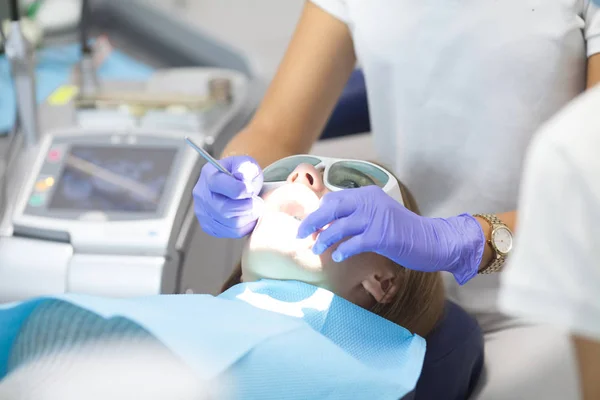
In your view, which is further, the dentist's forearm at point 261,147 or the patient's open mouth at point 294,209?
the dentist's forearm at point 261,147

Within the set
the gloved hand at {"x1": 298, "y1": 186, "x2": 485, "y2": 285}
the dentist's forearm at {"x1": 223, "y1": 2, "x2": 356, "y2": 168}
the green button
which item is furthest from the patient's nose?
the green button

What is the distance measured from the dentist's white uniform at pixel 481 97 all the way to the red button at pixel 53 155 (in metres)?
0.55

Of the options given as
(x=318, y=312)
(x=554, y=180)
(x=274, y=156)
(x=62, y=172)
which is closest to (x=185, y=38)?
(x=62, y=172)

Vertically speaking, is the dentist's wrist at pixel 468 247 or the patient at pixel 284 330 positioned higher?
the dentist's wrist at pixel 468 247

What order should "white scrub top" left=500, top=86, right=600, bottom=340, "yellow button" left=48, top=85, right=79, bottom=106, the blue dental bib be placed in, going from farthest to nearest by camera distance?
"yellow button" left=48, top=85, right=79, bottom=106, the blue dental bib, "white scrub top" left=500, top=86, right=600, bottom=340

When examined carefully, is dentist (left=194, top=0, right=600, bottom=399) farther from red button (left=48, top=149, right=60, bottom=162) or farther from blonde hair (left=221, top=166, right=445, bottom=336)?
red button (left=48, top=149, right=60, bottom=162)

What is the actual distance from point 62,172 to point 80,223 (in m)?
0.12

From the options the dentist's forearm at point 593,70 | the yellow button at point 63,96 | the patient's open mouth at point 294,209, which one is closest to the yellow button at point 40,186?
the yellow button at point 63,96

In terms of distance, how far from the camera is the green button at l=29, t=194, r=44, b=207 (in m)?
1.22

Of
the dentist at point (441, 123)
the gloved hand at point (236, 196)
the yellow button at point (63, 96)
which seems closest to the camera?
the dentist at point (441, 123)

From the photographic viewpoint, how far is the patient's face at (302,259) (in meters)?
0.82

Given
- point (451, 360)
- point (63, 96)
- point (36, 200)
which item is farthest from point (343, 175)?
point (63, 96)

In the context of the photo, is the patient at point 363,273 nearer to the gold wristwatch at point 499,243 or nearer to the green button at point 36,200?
the gold wristwatch at point 499,243

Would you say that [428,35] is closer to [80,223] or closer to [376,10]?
[376,10]
